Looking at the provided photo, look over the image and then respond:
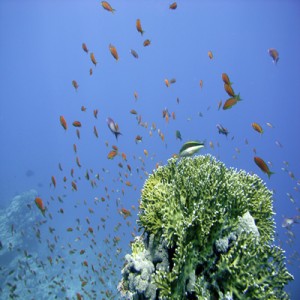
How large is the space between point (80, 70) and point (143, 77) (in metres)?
56.3

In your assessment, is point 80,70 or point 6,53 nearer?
point 6,53

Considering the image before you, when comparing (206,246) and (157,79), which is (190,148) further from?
(157,79)

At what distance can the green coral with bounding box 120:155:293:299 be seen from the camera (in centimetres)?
335

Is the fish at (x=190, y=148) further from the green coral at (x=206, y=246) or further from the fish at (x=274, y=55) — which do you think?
the fish at (x=274, y=55)

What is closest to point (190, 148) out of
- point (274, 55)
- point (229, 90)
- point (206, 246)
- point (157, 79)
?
point (206, 246)

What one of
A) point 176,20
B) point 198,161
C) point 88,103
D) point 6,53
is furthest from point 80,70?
point 198,161

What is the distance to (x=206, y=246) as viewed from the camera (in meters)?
3.62

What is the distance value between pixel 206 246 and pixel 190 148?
1853 millimetres

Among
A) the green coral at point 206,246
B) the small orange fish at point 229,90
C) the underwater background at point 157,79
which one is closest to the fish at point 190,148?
the green coral at point 206,246

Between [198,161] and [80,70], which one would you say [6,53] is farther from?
[198,161]

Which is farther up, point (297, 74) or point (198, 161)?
point (297, 74)

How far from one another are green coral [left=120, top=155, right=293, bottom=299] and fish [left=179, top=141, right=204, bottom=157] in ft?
1.65

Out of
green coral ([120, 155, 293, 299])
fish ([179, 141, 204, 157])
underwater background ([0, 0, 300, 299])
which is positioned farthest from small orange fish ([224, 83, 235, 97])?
underwater background ([0, 0, 300, 299])

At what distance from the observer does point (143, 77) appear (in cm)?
16825
